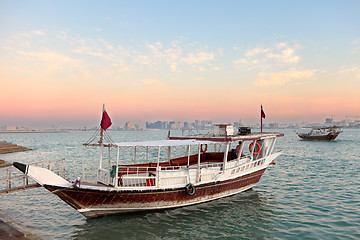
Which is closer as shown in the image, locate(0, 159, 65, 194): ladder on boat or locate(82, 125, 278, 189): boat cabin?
locate(0, 159, 65, 194): ladder on boat

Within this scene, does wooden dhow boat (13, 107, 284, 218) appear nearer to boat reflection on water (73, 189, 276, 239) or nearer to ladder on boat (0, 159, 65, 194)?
boat reflection on water (73, 189, 276, 239)

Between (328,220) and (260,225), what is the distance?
11.6ft

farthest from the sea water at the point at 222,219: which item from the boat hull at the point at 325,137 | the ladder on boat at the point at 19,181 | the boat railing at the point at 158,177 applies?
the boat hull at the point at 325,137

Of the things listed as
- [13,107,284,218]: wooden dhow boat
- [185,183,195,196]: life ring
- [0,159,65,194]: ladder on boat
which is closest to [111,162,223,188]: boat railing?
[13,107,284,218]: wooden dhow boat

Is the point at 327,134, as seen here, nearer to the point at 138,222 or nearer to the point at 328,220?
the point at 328,220

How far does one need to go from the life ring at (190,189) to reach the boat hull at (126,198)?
0.59 feet

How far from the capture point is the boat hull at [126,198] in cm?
1193

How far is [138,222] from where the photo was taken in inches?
491

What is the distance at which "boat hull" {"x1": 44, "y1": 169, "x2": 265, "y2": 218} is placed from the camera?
11930 mm

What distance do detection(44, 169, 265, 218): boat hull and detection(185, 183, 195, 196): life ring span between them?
0.18 m

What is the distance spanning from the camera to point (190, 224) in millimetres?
12414

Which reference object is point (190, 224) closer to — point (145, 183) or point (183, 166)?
point (183, 166)

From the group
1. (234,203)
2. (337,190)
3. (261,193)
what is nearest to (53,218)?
(234,203)

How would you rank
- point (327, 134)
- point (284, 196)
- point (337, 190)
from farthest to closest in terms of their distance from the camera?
point (327, 134)
point (337, 190)
point (284, 196)
